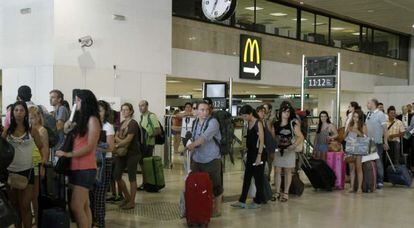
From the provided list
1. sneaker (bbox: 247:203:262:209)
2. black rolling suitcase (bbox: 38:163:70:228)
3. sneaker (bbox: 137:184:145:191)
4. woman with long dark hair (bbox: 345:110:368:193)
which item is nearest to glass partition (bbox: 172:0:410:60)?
sneaker (bbox: 137:184:145:191)

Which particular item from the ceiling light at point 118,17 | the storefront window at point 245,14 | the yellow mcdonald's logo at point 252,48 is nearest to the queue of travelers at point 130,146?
the ceiling light at point 118,17

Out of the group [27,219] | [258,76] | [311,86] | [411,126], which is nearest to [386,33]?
[258,76]

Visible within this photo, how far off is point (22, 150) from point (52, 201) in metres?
0.65

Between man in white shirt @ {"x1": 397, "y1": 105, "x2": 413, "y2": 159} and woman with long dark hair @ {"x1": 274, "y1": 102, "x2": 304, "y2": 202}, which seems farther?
man in white shirt @ {"x1": 397, "y1": 105, "x2": 413, "y2": 159}

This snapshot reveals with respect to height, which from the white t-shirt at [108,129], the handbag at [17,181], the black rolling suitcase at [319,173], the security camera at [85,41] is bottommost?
the black rolling suitcase at [319,173]

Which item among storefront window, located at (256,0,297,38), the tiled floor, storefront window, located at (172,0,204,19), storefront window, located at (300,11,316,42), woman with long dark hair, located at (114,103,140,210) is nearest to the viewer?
the tiled floor

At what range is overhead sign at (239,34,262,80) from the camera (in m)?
16.1

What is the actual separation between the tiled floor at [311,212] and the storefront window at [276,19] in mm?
8070

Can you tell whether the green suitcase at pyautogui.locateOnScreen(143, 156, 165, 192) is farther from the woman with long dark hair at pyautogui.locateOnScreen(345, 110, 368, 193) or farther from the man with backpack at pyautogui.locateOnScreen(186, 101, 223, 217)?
the woman with long dark hair at pyautogui.locateOnScreen(345, 110, 368, 193)

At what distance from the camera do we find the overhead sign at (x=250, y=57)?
1606 centimetres

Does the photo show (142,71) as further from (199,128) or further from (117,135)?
(199,128)

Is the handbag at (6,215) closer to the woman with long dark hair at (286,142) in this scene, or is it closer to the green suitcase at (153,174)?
the green suitcase at (153,174)

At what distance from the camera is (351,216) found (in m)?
7.73

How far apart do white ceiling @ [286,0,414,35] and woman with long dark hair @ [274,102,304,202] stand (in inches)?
352
